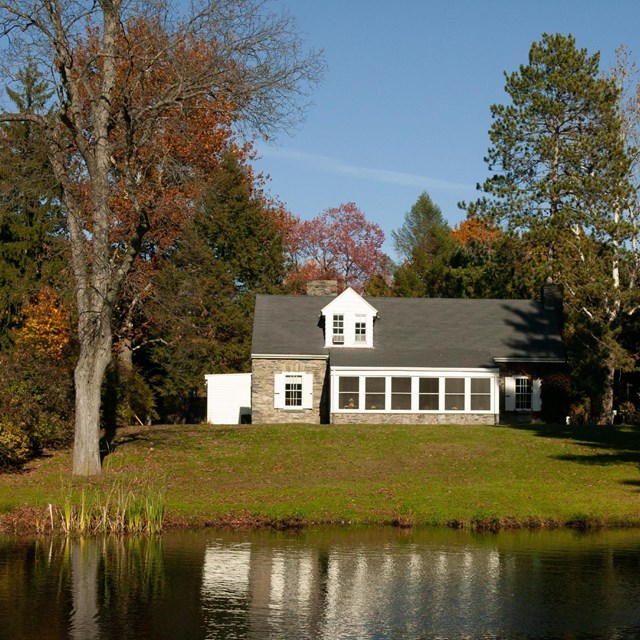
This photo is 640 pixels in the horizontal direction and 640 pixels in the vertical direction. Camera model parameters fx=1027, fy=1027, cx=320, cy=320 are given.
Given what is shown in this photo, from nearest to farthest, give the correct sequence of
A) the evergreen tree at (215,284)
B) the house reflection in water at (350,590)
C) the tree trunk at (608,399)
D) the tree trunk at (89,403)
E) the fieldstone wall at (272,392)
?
the house reflection in water at (350,590), the tree trunk at (89,403), the fieldstone wall at (272,392), the tree trunk at (608,399), the evergreen tree at (215,284)

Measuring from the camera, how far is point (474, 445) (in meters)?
36.7

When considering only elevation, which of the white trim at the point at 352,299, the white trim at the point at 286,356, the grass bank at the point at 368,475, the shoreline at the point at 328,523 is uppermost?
the white trim at the point at 352,299

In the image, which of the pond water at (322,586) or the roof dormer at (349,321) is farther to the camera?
the roof dormer at (349,321)

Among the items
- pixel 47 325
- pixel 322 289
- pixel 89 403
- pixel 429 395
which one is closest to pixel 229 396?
pixel 322 289

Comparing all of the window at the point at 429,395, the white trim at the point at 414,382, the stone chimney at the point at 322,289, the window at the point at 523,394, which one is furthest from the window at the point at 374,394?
the stone chimney at the point at 322,289

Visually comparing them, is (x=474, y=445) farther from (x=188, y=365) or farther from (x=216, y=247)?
(x=216, y=247)

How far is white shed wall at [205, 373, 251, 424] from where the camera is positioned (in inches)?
1943

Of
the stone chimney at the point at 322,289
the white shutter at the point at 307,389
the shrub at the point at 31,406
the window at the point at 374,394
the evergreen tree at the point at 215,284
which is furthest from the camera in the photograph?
the evergreen tree at the point at 215,284

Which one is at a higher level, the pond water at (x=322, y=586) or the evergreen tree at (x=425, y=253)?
the evergreen tree at (x=425, y=253)

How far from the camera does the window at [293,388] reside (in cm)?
4544

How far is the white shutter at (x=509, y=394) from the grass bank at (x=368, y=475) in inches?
190

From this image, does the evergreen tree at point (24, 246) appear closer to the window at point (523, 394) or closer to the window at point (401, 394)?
the window at point (401, 394)

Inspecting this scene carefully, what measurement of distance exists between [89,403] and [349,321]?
1791 centimetres

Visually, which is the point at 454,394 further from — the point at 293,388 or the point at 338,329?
the point at 293,388
